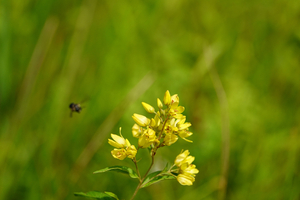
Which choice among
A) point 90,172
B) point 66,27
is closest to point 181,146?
point 90,172

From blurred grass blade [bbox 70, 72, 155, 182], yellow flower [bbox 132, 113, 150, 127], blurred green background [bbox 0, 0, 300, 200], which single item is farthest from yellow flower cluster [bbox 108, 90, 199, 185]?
blurred grass blade [bbox 70, 72, 155, 182]

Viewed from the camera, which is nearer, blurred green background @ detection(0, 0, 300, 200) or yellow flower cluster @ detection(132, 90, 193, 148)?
yellow flower cluster @ detection(132, 90, 193, 148)

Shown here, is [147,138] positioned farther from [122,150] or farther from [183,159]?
[183,159]

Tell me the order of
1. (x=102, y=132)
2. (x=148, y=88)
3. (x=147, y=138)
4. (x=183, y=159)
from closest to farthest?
(x=147, y=138) < (x=183, y=159) < (x=102, y=132) < (x=148, y=88)

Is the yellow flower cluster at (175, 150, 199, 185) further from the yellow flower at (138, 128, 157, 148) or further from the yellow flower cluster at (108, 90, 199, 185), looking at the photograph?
the yellow flower at (138, 128, 157, 148)


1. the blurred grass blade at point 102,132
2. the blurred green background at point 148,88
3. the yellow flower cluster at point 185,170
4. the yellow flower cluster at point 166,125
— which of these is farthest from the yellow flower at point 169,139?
the blurred grass blade at point 102,132

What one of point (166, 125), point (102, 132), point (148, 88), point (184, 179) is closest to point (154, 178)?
point (184, 179)
